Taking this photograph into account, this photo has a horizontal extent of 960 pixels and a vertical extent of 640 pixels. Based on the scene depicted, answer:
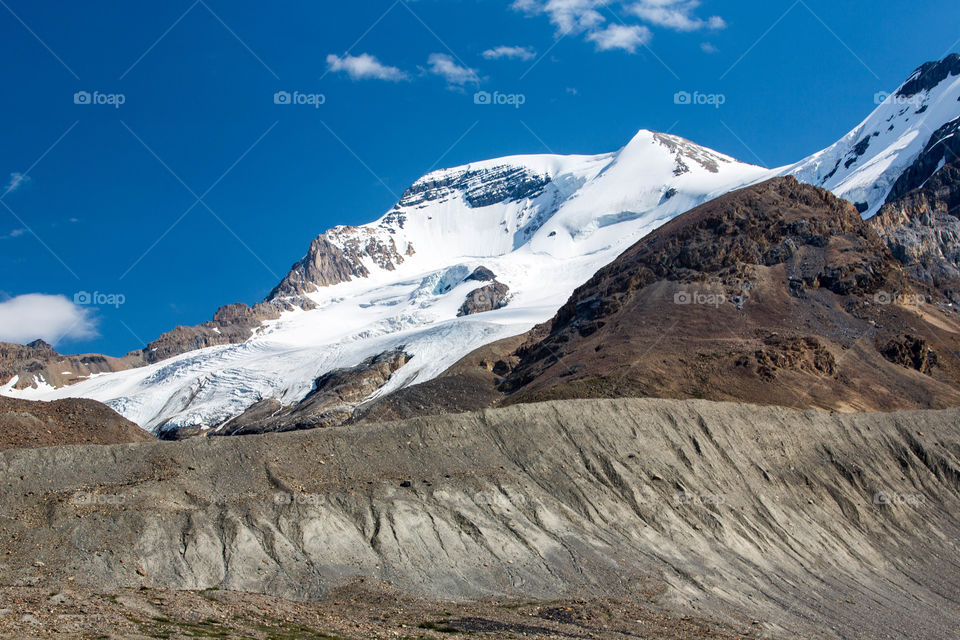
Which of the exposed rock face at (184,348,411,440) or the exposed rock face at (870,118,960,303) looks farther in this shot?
the exposed rock face at (870,118,960,303)

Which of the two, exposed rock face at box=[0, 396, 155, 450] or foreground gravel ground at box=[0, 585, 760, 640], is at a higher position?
exposed rock face at box=[0, 396, 155, 450]

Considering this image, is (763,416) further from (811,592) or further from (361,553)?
(361,553)

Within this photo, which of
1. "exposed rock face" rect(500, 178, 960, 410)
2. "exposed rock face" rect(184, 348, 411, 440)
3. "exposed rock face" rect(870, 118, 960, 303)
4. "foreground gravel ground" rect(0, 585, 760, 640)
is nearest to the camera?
"foreground gravel ground" rect(0, 585, 760, 640)

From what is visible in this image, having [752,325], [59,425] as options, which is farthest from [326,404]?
[59,425]

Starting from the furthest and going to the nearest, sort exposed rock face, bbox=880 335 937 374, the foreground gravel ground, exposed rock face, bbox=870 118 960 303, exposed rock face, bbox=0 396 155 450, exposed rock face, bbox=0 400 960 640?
1. exposed rock face, bbox=870 118 960 303
2. exposed rock face, bbox=880 335 937 374
3. exposed rock face, bbox=0 396 155 450
4. exposed rock face, bbox=0 400 960 640
5. the foreground gravel ground

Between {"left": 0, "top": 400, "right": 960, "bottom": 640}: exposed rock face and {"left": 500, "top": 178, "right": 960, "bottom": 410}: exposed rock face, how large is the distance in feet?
64.5

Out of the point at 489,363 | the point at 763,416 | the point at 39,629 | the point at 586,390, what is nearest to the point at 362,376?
the point at 489,363

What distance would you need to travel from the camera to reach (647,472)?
56875mm

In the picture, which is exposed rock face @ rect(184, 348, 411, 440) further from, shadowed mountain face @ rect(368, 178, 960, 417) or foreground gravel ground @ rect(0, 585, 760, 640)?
foreground gravel ground @ rect(0, 585, 760, 640)

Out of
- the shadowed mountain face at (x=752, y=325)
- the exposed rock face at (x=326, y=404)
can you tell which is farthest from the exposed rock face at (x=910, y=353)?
the exposed rock face at (x=326, y=404)

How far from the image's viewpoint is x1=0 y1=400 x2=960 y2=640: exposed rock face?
39812 mm

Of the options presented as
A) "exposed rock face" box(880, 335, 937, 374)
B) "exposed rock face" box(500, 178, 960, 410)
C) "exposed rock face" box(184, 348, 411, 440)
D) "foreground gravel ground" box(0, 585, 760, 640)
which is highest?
"exposed rock face" box(184, 348, 411, 440)

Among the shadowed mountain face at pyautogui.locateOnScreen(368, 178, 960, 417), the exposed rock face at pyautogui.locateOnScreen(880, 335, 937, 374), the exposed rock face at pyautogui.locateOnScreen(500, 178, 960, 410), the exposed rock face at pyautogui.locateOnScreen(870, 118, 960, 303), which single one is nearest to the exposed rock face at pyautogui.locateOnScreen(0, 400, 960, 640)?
the exposed rock face at pyautogui.locateOnScreen(500, 178, 960, 410)

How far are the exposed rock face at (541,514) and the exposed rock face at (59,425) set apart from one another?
16853 mm
